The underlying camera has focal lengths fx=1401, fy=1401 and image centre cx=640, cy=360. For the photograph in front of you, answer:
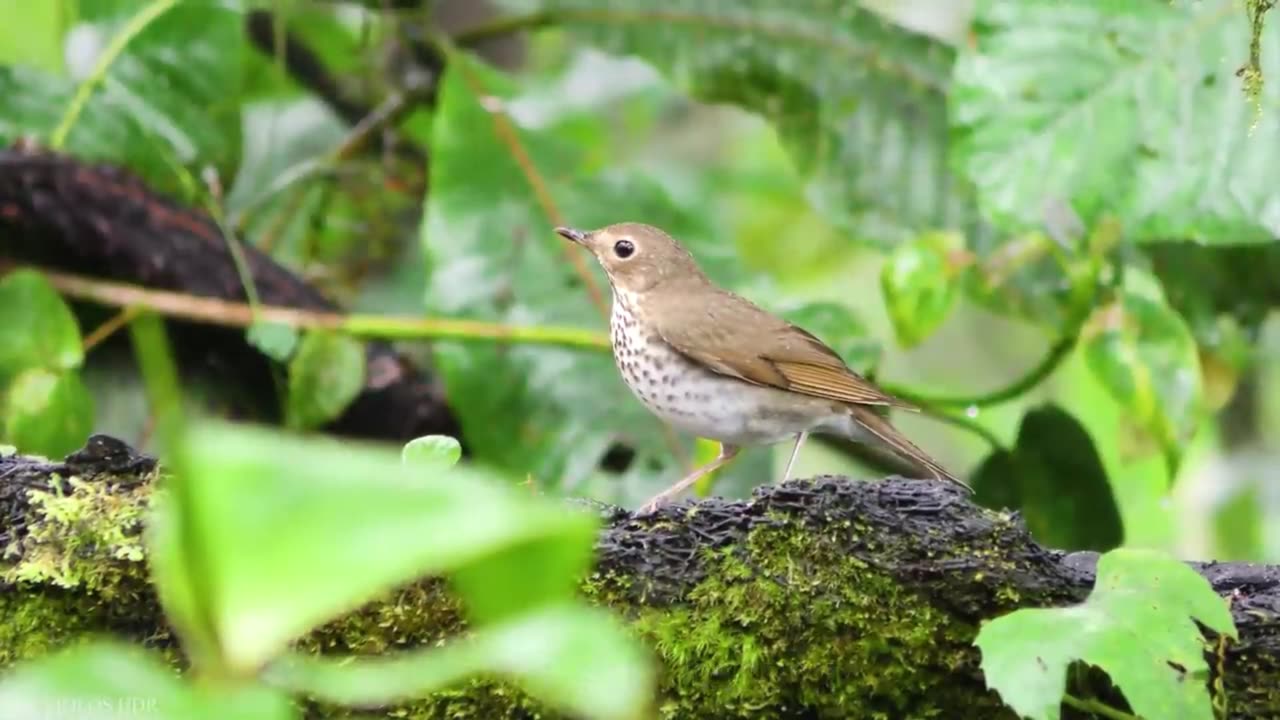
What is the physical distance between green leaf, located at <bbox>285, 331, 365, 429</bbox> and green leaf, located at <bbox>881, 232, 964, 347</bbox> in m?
1.28

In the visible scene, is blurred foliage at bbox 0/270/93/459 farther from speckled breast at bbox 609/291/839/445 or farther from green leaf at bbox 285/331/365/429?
speckled breast at bbox 609/291/839/445

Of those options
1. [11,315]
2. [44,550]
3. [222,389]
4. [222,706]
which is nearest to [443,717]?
[44,550]

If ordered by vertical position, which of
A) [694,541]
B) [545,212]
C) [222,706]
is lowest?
[222,706]

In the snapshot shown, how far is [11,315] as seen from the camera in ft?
9.82

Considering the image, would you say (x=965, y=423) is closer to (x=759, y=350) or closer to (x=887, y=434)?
(x=887, y=434)

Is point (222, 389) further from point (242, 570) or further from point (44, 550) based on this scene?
point (242, 570)

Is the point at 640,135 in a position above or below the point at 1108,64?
above

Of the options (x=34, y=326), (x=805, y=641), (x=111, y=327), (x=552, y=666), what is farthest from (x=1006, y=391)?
(x=552, y=666)

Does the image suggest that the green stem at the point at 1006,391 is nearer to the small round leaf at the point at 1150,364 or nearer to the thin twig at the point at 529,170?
the small round leaf at the point at 1150,364

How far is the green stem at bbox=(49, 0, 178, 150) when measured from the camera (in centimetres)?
352

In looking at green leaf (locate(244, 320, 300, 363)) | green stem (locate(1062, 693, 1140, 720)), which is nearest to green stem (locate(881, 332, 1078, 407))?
green leaf (locate(244, 320, 300, 363))

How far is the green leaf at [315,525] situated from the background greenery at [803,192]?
1788mm

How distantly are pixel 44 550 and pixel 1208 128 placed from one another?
2.51 metres

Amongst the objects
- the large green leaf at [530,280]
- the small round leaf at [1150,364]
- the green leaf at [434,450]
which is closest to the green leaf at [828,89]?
the large green leaf at [530,280]
